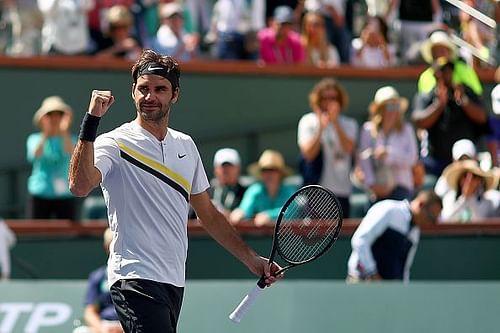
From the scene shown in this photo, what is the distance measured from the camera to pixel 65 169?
474 inches

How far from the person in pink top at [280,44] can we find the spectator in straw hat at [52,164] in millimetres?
2680

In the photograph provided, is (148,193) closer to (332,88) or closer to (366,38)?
(332,88)

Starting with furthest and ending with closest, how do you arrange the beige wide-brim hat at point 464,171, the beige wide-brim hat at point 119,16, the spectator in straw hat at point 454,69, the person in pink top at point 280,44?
the person in pink top at point 280,44, the beige wide-brim hat at point 119,16, the spectator in straw hat at point 454,69, the beige wide-brim hat at point 464,171

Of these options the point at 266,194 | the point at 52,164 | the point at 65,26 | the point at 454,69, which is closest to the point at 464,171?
the point at 454,69

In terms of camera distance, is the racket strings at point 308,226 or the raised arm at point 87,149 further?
the racket strings at point 308,226

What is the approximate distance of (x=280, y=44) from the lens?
47.1ft

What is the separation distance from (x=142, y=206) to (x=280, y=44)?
26.5 ft

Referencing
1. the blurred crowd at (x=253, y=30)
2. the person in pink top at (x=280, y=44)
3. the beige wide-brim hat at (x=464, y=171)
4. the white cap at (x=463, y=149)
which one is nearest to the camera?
the beige wide-brim hat at (x=464, y=171)

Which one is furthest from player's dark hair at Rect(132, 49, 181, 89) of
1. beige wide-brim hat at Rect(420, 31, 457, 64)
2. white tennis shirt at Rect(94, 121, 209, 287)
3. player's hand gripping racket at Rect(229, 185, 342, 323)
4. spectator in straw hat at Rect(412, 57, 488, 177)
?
beige wide-brim hat at Rect(420, 31, 457, 64)

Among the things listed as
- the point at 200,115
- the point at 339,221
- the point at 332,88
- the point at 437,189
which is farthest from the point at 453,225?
the point at 339,221

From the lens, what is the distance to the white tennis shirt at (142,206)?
21.0ft

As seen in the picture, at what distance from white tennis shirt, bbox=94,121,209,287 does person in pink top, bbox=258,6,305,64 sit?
25.3ft

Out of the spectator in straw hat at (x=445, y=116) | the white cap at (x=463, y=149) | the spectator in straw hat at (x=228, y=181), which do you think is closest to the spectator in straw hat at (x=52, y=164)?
the spectator in straw hat at (x=228, y=181)

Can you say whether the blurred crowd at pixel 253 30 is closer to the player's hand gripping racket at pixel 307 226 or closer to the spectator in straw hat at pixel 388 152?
the spectator in straw hat at pixel 388 152
